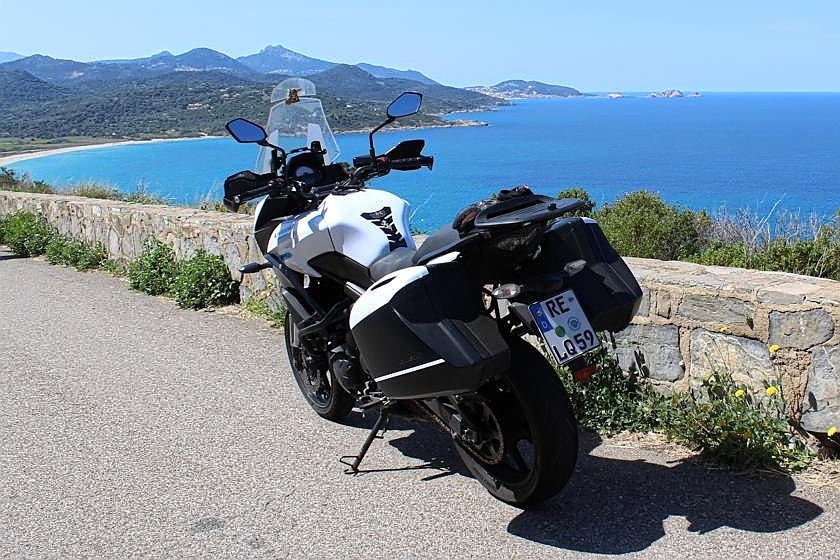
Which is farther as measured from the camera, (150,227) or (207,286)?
(150,227)

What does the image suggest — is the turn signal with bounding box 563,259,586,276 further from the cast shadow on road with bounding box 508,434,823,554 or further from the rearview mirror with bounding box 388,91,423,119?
the rearview mirror with bounding box 388,91,423,119

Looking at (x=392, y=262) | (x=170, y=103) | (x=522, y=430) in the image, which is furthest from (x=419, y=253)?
(x=170, y=103)

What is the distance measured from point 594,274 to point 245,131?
1.79 m

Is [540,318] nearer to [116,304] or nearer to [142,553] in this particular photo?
[142,553]

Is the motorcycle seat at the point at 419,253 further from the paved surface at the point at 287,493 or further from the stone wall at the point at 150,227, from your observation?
the stone wall at the point at 150,227

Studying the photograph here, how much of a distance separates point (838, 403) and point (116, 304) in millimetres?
6810

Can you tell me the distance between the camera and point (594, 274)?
3881 millimetres

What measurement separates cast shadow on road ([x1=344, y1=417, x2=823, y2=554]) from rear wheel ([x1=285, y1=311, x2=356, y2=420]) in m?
0.90

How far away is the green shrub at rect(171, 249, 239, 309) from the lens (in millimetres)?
8727

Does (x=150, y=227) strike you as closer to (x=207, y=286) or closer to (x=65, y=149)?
(x=207, y=286)

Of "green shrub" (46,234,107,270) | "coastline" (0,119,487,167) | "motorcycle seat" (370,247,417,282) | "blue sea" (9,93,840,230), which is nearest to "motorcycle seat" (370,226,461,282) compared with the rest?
"motorcycle seat" (370,247,417,282)

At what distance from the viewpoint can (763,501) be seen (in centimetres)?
408

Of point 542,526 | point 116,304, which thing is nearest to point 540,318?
point 542,526

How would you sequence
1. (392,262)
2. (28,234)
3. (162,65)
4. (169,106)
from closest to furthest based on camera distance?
1. (392,262)
2. (28,234)
3. (169,106)
4. (162,65)
